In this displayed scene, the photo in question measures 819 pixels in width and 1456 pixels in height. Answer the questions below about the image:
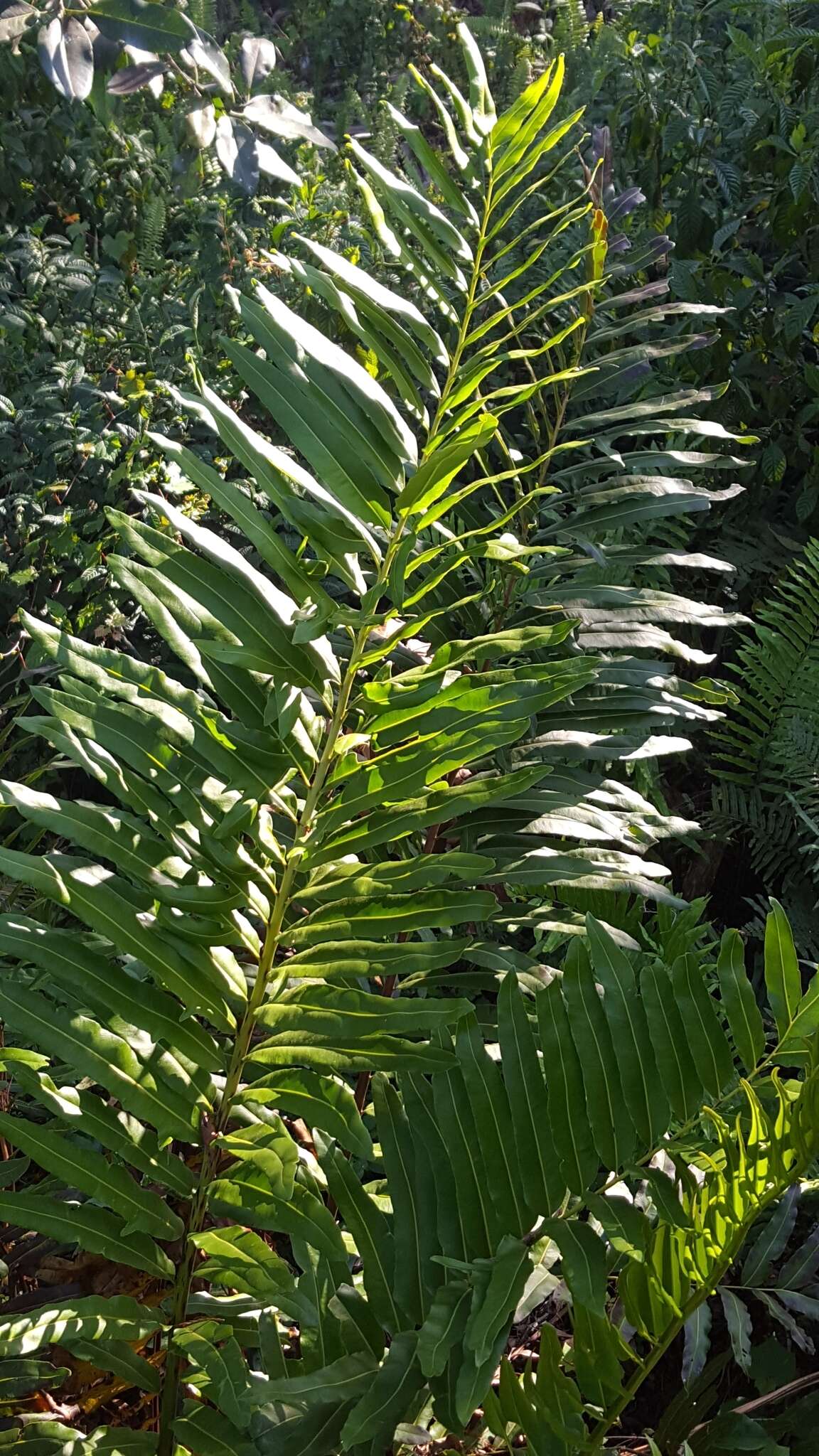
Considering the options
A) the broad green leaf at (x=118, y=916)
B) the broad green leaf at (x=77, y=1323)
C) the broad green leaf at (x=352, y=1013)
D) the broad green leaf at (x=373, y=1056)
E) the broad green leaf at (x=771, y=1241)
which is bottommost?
the broad green leaf at (x=771, y=1241)

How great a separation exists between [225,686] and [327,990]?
1.00 feet

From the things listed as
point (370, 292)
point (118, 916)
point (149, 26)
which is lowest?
point (118, 916)

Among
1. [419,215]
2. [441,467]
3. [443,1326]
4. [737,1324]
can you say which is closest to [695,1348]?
[737,1324]

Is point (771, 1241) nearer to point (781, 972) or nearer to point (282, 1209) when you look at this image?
point (781, 972)

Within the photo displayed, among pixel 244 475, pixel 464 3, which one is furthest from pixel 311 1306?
pixel 464 3

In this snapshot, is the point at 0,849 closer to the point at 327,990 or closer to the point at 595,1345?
the point at 327,990

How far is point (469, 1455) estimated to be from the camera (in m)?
1.23

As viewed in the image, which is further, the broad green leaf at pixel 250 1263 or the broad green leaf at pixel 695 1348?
the broad green leaf at pixel 695 1348

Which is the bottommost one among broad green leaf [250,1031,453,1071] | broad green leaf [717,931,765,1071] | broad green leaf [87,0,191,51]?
broad green leaf [717,931,765,1071]

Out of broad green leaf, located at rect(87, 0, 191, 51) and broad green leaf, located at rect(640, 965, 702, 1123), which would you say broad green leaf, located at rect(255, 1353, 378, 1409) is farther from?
broad green leaf, located at rect(87, 0, 191, 51)

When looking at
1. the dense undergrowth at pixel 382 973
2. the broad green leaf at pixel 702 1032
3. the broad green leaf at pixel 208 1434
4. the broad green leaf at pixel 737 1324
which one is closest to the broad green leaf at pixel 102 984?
the dense undergrowth at pixel 382 973

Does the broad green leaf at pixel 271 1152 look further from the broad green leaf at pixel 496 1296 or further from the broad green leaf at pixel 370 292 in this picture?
the broad green leaf at pixel 370 292

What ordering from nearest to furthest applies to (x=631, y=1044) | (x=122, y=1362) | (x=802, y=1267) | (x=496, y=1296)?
(x=496, y=1296), (x=631, y=1044), (x=122, y=1362), (x=802, y=1267)

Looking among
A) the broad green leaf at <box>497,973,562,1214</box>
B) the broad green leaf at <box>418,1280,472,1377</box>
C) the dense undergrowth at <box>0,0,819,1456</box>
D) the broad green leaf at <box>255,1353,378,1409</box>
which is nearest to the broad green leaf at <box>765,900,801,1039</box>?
the dense undergrowth at <box>0,0,819,1456</box>
